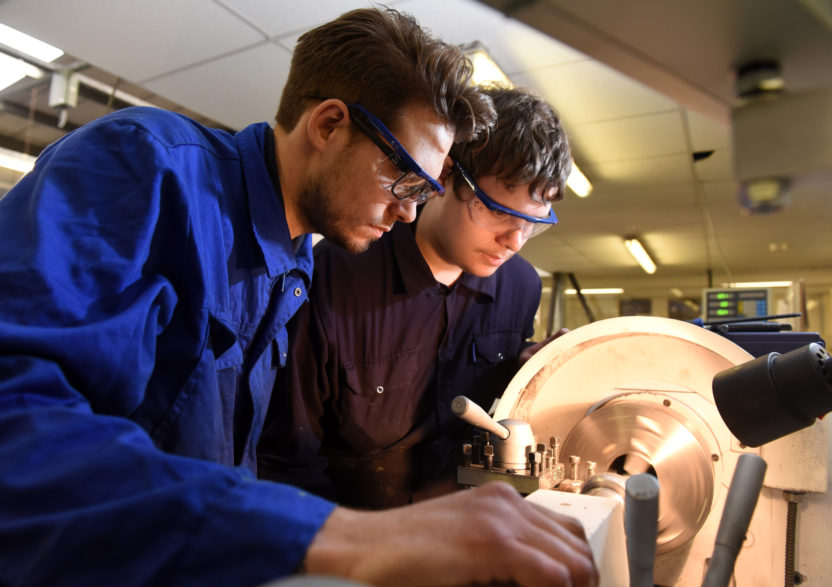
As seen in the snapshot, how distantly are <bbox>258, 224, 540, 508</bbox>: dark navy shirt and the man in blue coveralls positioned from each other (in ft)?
0.85

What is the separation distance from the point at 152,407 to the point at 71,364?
9.6 inches

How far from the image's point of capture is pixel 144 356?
737 millimetres

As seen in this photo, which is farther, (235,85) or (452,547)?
(235,85)

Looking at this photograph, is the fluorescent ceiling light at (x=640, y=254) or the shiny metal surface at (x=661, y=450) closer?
the shiny metal surface at (x=661, y=450)

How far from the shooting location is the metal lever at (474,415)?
922 mm

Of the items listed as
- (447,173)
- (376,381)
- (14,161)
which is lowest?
(376,381)

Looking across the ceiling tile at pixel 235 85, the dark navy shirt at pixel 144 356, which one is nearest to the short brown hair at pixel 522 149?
the dark navy shirt at pixel 144 356

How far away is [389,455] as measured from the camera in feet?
5.06

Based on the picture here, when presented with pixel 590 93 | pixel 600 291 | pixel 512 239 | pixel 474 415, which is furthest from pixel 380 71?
pixel 600 291

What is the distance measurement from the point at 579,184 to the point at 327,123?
4289mm

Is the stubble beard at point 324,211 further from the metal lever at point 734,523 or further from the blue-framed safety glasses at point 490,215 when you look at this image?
the metal lever at point 734,523

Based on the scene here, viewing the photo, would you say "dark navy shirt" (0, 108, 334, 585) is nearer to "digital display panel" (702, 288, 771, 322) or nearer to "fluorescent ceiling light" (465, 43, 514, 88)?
"fluorescent ceiling light" (465, 43, 514, 88)

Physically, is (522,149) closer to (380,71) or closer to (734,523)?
(380,71)

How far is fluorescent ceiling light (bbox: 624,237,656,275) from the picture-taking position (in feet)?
24.7
